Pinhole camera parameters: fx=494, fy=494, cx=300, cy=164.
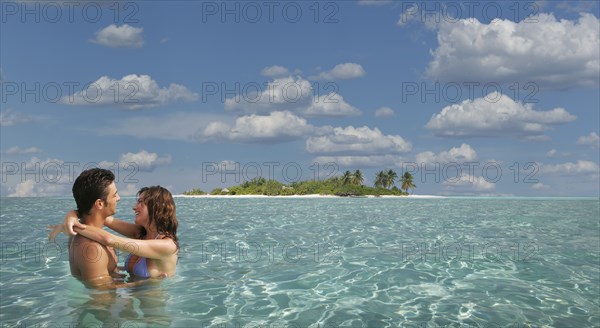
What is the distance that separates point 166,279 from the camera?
745 centimetres

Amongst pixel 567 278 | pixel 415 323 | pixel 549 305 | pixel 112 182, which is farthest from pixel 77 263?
pixel 567 278

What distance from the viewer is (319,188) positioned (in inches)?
4028

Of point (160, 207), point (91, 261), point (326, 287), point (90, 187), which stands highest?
point (90, 187)

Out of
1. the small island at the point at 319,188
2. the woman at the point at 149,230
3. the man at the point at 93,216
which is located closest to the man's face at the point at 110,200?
the man at the point at 93,216

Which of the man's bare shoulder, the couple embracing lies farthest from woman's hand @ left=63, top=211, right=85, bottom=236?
the man's bare shoulder

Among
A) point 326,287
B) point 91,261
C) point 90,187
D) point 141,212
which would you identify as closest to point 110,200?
point 90,187

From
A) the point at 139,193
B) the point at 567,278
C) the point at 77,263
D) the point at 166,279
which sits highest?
the point at 139,193

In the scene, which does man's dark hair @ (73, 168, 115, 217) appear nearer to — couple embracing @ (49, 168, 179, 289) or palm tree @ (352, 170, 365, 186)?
couple embracing @ (49, 168, 179, 289)

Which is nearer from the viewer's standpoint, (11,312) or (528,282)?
(11,312)

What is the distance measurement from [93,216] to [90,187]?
39 centimetres

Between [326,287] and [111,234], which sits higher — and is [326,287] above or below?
below

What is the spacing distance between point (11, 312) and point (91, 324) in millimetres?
1838

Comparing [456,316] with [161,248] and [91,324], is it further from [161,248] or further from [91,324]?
[91,324]

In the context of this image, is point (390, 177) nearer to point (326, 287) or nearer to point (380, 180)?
point (380, 180)
